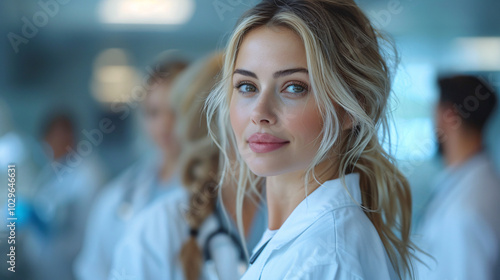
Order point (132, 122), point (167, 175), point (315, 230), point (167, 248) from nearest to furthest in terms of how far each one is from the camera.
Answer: point (315, 230) < point (167, 248) < point (167, 175) < point (132, 122)

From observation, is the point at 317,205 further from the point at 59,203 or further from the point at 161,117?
Result: the point at 59,203

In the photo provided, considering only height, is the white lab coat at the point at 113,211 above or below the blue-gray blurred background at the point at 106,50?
below

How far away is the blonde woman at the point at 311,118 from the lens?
1.96 feet

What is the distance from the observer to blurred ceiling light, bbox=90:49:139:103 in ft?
6.44

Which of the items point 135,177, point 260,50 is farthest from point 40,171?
point 260,50

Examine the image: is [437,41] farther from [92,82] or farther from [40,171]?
[40,171]

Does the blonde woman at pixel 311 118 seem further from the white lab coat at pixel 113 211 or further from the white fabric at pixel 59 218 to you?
the white fabric at pixel 59 218

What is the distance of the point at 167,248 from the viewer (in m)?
1.35

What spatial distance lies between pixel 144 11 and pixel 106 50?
214 mm

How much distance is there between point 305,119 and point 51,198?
5.29ft

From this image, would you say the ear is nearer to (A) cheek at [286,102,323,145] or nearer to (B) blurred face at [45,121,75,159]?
(A) cheek at [286,102,323,145]

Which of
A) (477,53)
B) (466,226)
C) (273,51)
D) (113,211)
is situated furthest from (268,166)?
(477,53)

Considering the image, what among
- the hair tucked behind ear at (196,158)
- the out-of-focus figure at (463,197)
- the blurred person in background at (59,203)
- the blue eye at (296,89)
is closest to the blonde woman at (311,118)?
the blue eye at (296,89)

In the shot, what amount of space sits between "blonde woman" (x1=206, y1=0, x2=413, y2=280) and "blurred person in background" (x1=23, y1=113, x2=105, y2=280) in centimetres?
144
